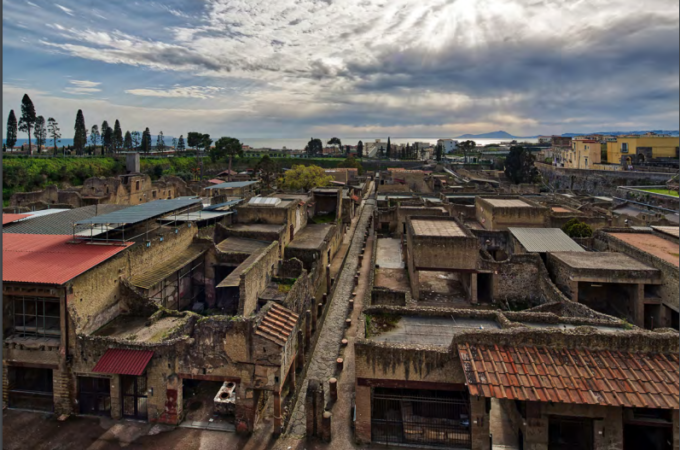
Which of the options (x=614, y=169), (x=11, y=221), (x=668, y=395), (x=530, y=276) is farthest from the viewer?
(x=614, y=169)

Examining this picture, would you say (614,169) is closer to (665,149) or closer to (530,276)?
(665,149)

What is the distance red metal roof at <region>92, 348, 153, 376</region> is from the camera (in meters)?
15.0

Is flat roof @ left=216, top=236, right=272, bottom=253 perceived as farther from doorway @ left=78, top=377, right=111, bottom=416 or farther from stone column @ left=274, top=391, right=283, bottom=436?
stone column @ left=274, top=391, right=283, bottom=436

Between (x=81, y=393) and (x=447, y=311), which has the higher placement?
(x=447, y=311)

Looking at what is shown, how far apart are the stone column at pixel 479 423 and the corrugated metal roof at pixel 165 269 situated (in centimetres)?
1461

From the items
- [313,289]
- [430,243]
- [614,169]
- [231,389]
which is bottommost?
[231,389]

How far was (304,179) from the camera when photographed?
65.8 metres

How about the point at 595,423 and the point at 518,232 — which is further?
the point at 518,232

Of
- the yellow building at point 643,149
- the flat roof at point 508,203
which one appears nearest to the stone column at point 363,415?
the flat roof at point 508,203

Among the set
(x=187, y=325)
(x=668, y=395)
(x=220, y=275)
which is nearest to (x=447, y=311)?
(x=668, y=395)

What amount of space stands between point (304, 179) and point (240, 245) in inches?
1548

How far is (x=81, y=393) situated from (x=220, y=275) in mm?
10596

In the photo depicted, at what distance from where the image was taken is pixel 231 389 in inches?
666

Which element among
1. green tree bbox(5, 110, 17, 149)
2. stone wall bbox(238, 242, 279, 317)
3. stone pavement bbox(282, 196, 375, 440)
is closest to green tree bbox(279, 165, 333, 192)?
stone pavement bbox(282, 196, 375, 440)
